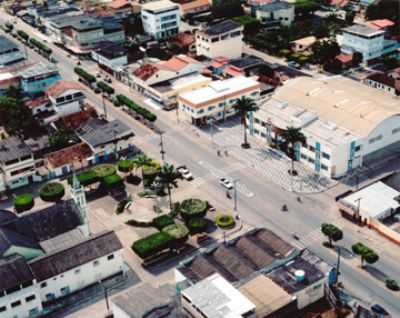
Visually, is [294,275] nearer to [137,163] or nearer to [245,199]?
[245,199]

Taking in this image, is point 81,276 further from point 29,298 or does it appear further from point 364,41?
point 364,41

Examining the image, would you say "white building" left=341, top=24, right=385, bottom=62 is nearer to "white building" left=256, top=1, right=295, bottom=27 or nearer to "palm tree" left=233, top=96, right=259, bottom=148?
"white building" left=256, top=1, right=295, bottom=27

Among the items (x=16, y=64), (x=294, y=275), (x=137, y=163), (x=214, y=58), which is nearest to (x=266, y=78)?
(x=214, y=58)

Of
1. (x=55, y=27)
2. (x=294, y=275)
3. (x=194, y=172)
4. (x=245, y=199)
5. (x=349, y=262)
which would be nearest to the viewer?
(x=294, y=275)

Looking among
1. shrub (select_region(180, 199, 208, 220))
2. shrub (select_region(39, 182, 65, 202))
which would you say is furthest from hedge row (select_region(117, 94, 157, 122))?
shrub (select_region(180, 199, 208, 220))

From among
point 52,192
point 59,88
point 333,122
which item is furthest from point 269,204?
point 59,88

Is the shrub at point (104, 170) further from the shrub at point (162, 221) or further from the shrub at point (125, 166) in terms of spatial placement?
the shrub at point (162, 221)

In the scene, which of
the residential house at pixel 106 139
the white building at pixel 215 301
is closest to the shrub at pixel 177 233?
the white building at pixel 215 301
